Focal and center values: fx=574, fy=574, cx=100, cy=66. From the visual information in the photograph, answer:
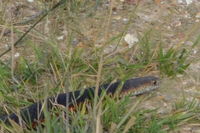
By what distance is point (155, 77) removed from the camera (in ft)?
13.0

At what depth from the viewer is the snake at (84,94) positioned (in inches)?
133

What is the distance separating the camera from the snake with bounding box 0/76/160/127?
11.1 ft

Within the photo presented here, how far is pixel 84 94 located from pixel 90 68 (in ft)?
1.36

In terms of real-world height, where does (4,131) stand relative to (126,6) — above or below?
below

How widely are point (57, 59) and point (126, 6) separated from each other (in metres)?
1.14

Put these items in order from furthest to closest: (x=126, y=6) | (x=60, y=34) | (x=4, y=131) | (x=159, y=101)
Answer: (x=126, y=6) < (x=60, y=34) < (x=159, y=101) < (x=4, y=131)

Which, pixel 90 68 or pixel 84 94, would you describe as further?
pixel 90 68

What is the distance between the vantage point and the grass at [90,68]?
11.4ft

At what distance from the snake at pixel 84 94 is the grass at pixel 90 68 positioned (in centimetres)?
5

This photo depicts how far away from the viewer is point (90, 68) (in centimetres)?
402

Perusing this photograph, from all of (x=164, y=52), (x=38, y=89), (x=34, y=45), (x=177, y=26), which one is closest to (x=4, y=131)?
(x=38, y=89)

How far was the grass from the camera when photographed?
3.46 meters

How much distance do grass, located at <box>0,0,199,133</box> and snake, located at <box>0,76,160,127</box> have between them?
0.05 metres

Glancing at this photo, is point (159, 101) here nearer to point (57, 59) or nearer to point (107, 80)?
point (107, 80)
